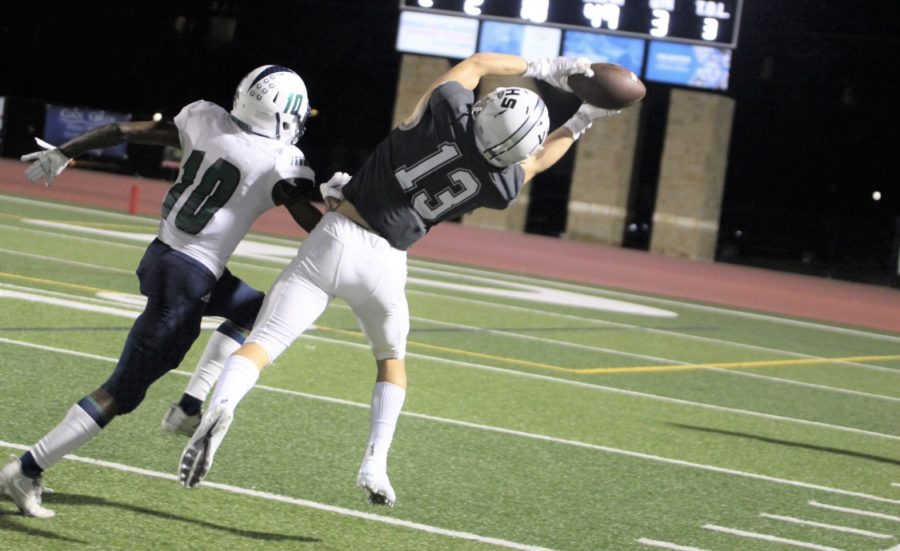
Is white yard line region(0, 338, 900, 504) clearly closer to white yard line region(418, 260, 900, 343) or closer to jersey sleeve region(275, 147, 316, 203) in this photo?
jersey sleeve region(275, 147, 316, 203)

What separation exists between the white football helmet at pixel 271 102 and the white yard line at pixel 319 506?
1.38 m

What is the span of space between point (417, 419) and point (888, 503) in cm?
246

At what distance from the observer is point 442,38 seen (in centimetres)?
2947

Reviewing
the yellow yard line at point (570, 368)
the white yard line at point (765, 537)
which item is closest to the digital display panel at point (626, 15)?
the yellow yard line at point (570, 368)

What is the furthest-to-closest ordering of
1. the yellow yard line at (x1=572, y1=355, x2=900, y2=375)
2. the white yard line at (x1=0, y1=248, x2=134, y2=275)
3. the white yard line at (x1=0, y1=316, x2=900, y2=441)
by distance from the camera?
the white yard line at (x1=0, y1=248, x2=134, y2=275), the yellow yard line at (x1=572, y1=355, x2=900, y2=375), the white yard line at (x1=0, y1=316, x2=900, y2=441)

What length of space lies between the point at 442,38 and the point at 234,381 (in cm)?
2512

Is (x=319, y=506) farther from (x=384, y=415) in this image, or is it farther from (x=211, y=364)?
(x=211, y=364)

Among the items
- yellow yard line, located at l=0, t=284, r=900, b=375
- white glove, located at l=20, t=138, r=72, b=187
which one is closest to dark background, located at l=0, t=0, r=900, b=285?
yellow yard line, located at l=0, t=284, r=900, b=375

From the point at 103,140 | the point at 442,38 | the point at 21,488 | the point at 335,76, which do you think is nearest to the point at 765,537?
the point at 21,488

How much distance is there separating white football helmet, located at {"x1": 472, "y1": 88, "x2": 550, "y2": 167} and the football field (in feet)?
4.68

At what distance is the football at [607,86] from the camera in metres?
5.52

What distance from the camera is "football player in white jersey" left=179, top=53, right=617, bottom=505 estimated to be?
5121 millimetres

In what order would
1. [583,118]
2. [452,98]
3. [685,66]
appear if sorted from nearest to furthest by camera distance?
[452,98] < [583,118] < [685,66]

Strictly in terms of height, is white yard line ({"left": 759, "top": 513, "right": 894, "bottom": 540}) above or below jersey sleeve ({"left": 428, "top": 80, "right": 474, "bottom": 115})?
below
